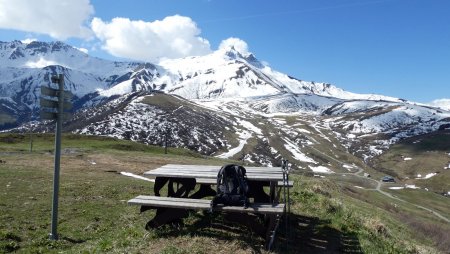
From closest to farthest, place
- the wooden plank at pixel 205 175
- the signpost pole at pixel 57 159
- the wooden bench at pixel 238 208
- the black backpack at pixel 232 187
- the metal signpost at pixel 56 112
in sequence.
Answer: the wooden bench at pixel 238 208
the black backpack at pixel 232 187
the wooden plank at pixel 205 175
the metal signpost at pixel 56 112
the signpost pole at pixel 57 159

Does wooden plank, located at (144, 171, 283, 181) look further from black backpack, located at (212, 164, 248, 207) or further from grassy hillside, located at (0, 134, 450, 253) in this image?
grassy hillside, located at (0, 134, 450, 253)

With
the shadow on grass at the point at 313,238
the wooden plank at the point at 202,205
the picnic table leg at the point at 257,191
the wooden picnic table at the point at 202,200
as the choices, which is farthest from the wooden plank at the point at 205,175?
the shadow on grass at the point at 313,238

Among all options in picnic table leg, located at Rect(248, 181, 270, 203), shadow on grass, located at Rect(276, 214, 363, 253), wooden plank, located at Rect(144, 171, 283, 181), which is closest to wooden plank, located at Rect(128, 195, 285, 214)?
wooden plank, located at Rect(144, 171, 283, 181)

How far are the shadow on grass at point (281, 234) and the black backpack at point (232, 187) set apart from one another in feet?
3.19

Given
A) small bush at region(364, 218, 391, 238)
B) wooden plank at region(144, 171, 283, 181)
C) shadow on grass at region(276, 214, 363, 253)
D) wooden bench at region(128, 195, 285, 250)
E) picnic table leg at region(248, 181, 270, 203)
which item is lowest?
small bush at region(364, 218, 391, 238)

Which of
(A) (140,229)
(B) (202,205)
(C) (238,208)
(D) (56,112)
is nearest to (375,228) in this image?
(C) (238,208)

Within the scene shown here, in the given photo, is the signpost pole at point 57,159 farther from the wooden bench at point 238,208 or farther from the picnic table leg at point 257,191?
the picnic table leg at point 257,191

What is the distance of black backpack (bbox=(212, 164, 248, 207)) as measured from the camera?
1214cm

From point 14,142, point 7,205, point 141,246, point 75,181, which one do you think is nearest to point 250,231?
point 141,246

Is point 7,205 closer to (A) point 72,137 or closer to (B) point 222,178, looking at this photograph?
(B) point 222,178

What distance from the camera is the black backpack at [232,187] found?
39.8 feet

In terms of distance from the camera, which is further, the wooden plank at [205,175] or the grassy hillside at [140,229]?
the wooden plank at [205,175]

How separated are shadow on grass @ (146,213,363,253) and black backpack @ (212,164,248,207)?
97 centimetres

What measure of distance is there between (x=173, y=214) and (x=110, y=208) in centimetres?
771
